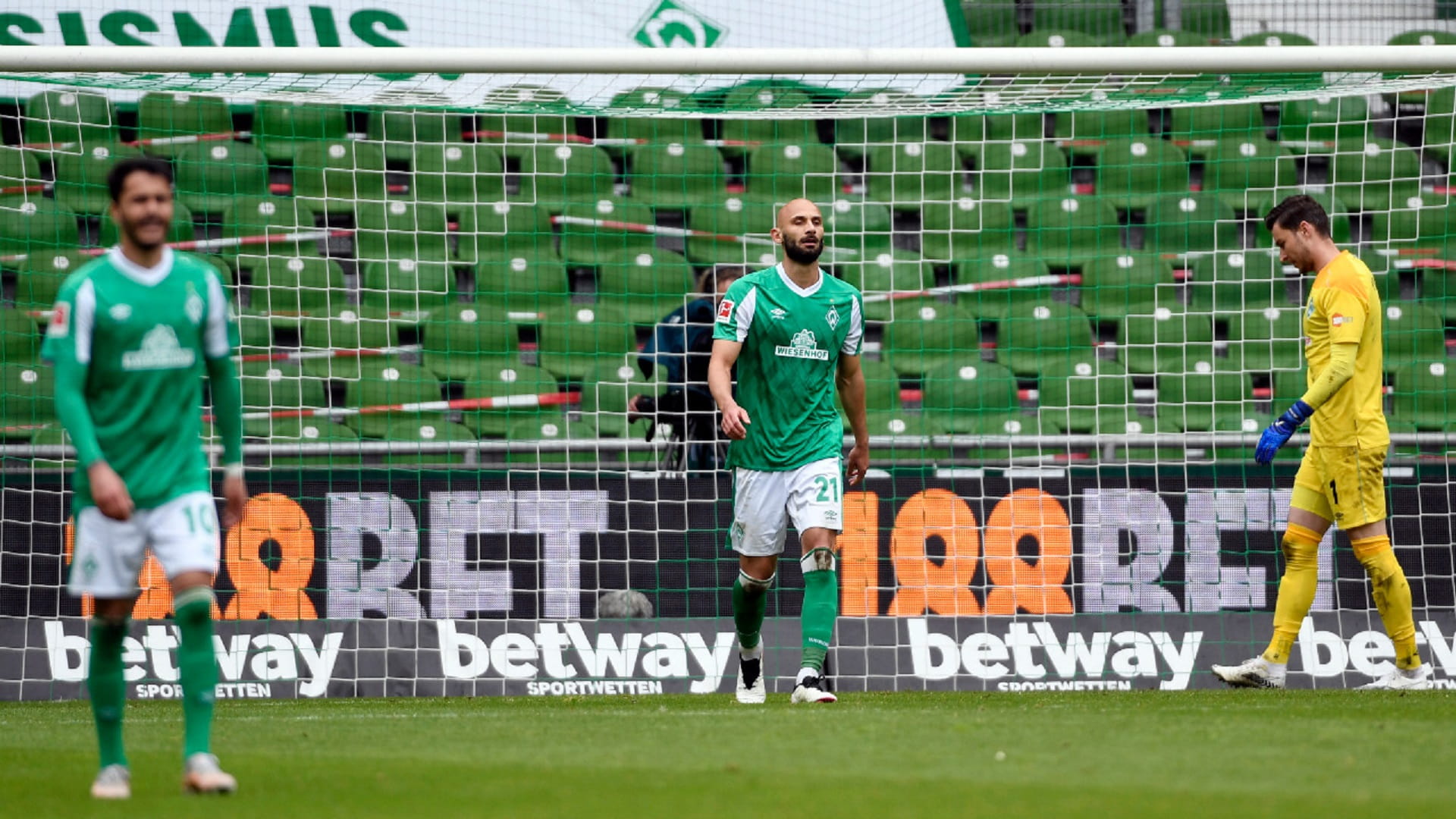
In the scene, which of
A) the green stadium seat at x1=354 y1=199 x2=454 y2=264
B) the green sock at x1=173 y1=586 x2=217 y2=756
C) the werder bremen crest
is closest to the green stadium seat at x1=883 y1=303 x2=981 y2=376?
the green stadium seat at x1=354 y1=199 x2=454 y2=264

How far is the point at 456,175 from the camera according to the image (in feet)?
40.6

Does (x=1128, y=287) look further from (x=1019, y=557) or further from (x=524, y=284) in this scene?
(x=524, y=284)

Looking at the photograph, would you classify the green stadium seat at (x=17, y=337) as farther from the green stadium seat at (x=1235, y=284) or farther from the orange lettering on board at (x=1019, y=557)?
the green stadium seat at (x=1235, y=284)

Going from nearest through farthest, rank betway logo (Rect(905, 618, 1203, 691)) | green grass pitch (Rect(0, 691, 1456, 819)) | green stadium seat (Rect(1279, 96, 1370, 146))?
green grass pitch (Rect(0, 691, 1456, 819)) → betway logo (Rect(905, 618, 1203, 691)) → green stadium seat (Rect(1279, 96, 1370, 146))

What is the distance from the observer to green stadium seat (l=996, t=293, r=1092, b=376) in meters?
12.0

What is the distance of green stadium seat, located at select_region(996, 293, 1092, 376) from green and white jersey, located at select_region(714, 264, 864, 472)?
478 centimetres

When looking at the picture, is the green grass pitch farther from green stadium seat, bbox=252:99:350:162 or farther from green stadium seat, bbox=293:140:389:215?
green stadium seat, bbox=252:99:350:162

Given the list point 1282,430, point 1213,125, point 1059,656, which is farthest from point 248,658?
point 1213,125

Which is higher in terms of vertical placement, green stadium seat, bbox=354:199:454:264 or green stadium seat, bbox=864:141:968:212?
green stadium seat, bbox=864:141:968:212

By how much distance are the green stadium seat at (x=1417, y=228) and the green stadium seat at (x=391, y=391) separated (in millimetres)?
6677

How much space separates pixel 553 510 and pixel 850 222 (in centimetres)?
429

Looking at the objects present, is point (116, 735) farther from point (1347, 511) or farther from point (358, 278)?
point (358, 278)

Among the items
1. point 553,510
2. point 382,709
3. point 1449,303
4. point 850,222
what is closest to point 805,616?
point 382,709

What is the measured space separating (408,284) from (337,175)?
3.45ft
